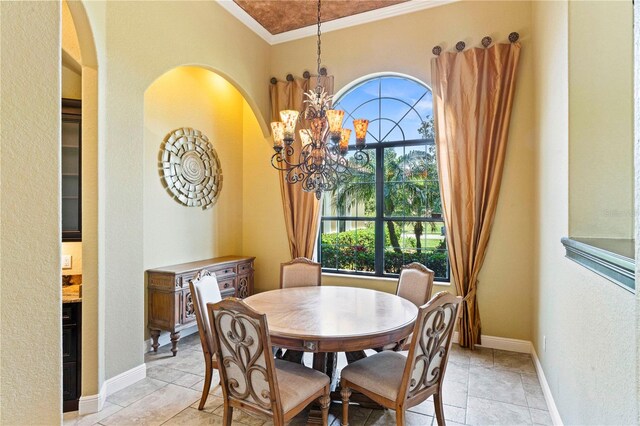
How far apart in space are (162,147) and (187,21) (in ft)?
4.45

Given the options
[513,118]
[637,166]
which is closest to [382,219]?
[513,118]

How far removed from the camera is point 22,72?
719 mm

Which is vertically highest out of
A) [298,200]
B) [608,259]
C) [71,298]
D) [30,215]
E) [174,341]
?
[298,200]

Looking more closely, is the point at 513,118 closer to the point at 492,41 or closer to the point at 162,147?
the point at 492,41

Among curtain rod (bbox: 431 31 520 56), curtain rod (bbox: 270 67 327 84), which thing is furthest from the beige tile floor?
curtain rod (bbox: 270 67 327 84)

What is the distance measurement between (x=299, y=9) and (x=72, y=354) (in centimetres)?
421

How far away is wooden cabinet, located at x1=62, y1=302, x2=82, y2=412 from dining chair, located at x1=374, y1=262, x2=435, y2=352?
2374 millimetres

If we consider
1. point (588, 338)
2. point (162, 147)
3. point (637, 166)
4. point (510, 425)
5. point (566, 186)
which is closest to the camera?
point (637, 166)

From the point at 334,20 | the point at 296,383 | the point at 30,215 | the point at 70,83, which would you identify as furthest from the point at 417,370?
the point at 334,20

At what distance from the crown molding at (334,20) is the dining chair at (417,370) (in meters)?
3.56

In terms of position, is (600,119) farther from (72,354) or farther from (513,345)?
(72,354)

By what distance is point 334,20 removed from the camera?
4320mm

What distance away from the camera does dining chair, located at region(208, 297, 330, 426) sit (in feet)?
5.86

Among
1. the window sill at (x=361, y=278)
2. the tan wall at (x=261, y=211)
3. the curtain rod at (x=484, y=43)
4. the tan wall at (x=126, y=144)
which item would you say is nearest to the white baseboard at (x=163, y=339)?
the tan wall at (x=126, y=144)
